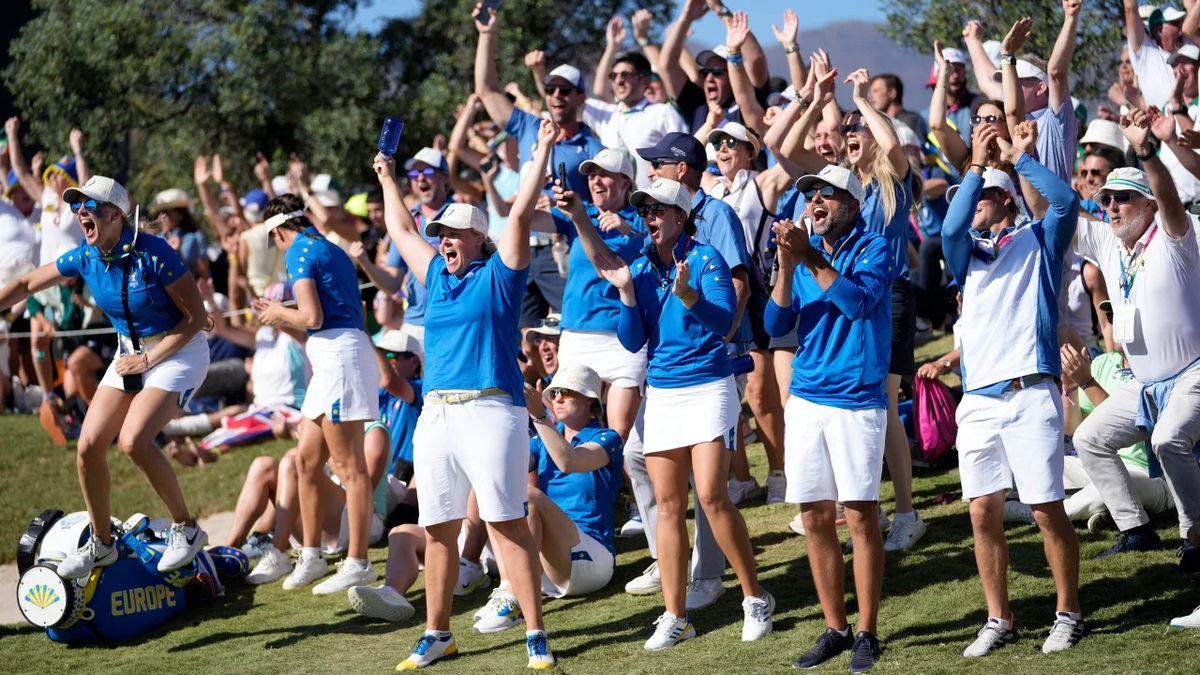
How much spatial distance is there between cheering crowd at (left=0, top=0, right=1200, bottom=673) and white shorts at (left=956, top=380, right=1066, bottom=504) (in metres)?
0.01

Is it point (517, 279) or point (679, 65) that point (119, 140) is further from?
point (517, 279)

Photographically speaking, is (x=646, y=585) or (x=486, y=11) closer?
(x=646, y=585)

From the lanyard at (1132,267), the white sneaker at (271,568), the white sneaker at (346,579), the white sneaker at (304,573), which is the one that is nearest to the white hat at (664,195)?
the lanyard at (1132,267)


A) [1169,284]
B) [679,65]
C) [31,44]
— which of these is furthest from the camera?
[31,44]

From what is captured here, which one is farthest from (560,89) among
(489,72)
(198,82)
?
(198,82)

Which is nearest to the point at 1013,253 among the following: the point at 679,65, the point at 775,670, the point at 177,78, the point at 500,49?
the point at 775,670

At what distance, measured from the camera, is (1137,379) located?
22.0ft

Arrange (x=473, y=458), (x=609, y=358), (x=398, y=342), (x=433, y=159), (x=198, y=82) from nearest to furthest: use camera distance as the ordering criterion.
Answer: (x=473, y=458)
(x=609, y=358)
(x=398, y=342)
(x=433, y=159)
(x=198, y=82)

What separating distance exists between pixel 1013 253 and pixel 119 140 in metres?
14.8

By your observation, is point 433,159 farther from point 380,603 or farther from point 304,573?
point 380,603

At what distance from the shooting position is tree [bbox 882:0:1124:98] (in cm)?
1122

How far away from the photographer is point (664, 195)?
254 inches

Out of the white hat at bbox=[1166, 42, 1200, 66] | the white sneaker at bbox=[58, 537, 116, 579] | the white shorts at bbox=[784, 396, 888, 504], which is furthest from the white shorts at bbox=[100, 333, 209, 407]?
the white hat at bbox=[1166, 42, 1200, 66]

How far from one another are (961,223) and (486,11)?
446 cm
